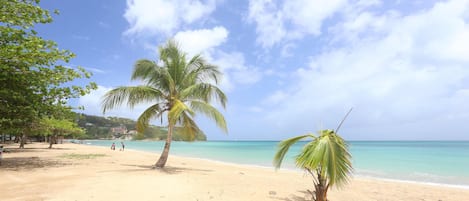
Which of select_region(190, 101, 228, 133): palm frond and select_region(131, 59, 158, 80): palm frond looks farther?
select_region(131, 59, 158, 80): palm frond

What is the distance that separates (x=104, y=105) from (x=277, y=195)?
7.21 metres

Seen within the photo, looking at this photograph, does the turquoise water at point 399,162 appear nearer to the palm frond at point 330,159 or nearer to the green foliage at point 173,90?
the palm frond at point 330,159

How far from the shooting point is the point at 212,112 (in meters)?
9.73

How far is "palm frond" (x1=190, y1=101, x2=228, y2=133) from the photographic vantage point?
31.4 feet

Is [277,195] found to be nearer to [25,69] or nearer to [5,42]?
[25,69]

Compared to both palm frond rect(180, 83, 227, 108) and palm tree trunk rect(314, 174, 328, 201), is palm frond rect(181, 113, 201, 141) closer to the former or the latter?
palm frond rect(180, 83, 227, 108)

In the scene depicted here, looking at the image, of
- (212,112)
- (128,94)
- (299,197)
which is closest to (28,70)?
(128,94)

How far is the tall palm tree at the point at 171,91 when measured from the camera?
984 centimetres

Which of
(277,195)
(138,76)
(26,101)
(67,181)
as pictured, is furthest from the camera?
(138,76)

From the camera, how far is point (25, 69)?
332 inches

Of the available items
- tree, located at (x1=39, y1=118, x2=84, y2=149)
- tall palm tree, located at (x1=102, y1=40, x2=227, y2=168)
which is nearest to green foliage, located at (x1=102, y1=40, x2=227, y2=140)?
tall palm tree, located at (x1=102, y1=40, x2=227, y2=168)

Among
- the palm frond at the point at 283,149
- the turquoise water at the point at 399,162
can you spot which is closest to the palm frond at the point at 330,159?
the palm frond at the point at 283,149

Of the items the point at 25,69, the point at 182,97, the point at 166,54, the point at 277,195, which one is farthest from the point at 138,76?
the point at 277,195

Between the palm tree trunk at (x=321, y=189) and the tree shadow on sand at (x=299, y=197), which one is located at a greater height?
the palm tree trunk at (x=321, y=189)
